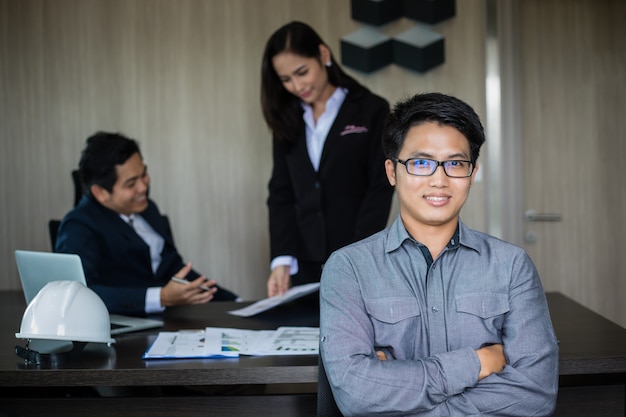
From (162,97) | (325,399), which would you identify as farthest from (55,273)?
(162,97)

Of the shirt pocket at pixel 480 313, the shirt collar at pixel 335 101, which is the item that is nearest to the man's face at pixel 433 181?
Result: the shirt pocket at pixel 480 313

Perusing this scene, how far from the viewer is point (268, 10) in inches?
175

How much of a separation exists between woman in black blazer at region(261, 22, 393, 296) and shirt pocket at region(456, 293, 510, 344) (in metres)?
1.23

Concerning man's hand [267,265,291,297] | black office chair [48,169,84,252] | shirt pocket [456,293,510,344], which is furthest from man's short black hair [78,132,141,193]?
shirt pocket [456,293,510,344]

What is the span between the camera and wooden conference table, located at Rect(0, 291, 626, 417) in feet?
6.22

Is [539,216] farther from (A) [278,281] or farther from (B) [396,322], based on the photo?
(B) [396,322]

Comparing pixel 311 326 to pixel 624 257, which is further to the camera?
pixel 624 257

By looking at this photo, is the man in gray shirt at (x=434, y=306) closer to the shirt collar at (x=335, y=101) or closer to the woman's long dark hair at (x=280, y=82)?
the woman's long dark hair at (x=280, y=82)

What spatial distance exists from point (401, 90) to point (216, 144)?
43.9 inches

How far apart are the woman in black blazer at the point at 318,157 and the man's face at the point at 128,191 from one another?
531mm

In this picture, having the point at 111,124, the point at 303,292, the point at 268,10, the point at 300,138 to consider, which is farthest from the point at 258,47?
the point at 303,292

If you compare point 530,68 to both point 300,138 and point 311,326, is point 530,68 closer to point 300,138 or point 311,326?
point 300,138

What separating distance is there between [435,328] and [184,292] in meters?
1.18

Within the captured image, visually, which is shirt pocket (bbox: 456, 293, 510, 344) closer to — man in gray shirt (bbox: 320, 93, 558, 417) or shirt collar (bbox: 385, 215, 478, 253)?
man in gray shirt (bbox: 320, 93, 558, 417)
